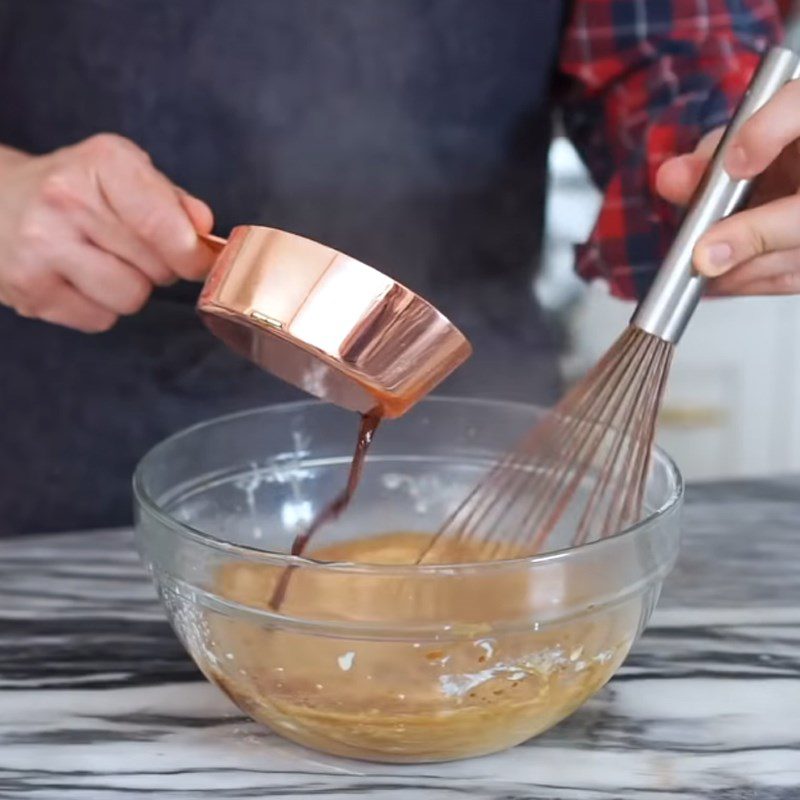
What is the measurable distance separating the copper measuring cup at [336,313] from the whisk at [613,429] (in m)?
0.11

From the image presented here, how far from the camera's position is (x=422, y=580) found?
1.79 ft

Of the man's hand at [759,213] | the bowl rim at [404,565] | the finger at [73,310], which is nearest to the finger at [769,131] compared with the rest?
the man's hand at [759,213]

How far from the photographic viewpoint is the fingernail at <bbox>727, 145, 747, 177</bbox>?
642mm

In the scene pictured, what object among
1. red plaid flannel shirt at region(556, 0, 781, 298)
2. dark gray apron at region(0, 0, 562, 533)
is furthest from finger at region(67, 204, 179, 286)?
red plaid flannel shirt at region(556, 0, 781, 298)

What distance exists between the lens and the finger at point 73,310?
770 mm

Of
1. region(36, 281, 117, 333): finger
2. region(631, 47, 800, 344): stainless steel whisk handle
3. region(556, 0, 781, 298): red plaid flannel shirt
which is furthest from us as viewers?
region(556, 0, 781, 298): red plaid flannel shirt

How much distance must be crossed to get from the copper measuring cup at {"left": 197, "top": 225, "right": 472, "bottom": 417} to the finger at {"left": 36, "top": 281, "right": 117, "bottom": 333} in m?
0.18

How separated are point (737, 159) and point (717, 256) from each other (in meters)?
0.05

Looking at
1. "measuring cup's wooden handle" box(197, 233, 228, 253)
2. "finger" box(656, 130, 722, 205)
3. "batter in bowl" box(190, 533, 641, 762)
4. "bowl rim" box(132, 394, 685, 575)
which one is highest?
"finger" box(656, 130, 722, 205)

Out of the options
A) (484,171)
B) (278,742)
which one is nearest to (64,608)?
(278,742)

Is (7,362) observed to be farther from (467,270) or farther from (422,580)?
(422,580)

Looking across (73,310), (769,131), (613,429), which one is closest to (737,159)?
(769,131)

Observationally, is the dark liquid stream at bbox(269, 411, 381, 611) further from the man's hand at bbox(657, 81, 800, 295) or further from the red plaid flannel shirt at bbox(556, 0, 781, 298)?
the red plaid flannel shirt at bbox(556, 0, 781, 298)

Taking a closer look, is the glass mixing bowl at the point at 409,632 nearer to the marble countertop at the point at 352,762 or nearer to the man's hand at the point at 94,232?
the marble countertop at the point at 352,762
